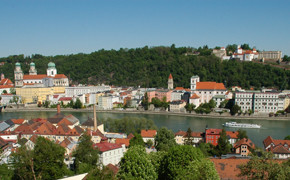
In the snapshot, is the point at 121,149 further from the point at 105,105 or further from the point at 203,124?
the point at 105,105

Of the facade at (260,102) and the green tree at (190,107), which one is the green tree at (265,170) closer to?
the green tree at (190,107)

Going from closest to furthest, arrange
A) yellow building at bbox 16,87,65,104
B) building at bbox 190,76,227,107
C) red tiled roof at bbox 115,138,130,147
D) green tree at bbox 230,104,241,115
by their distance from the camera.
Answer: red tiled roof at bbox 115,138,130,147
green tree at bbox 230,104,241,115
building at bbox 190,76,227,107
yellow building at bbox 16,87,65,104

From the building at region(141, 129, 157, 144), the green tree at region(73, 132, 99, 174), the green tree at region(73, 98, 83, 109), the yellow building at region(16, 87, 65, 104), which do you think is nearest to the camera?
the green tree at region(73, 132, 99, 174)

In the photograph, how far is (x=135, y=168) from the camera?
19.4 ft

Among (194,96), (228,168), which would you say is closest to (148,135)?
(228,168)

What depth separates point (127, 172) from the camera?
591cm

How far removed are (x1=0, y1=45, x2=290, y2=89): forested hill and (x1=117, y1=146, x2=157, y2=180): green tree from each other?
26392mm

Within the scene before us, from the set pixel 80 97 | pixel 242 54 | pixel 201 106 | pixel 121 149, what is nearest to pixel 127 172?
pixel 121 149

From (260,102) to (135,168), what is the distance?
60.8 ft

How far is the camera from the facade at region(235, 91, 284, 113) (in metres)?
22.0

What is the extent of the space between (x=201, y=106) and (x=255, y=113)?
4077 millimetres

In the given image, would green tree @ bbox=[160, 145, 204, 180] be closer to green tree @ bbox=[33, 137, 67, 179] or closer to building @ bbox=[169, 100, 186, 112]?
green tree @ bbox=[33, 137, 67, 179]

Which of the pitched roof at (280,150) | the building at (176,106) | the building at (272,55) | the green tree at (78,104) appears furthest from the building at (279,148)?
the building at (272,55)

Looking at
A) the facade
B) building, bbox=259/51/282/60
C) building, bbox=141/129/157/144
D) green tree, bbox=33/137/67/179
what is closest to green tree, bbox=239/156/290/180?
green tree, bbox=33/137/67/179
